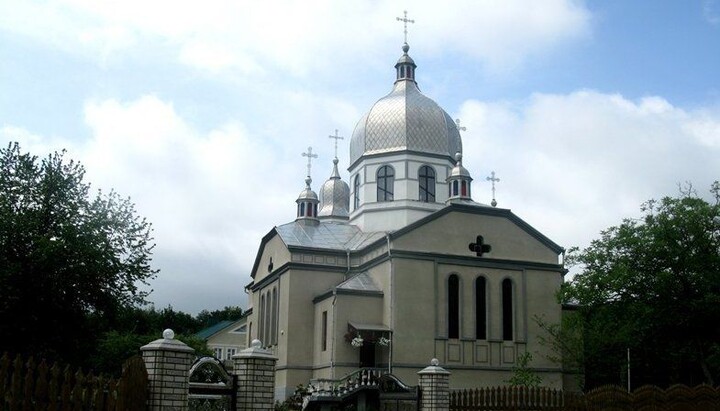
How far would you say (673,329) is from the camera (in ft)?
83.1

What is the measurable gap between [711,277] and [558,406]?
9.50 m

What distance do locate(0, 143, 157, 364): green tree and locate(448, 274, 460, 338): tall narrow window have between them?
12.2m

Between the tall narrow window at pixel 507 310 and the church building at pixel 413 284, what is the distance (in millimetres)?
44

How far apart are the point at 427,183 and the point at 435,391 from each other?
1863cm

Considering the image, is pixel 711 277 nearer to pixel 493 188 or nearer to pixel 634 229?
pixel 634 229

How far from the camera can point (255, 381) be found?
1179cm

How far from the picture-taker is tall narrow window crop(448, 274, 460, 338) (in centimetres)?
2878

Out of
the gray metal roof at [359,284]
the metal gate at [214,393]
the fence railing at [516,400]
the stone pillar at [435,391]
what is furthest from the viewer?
the gray metal roof at [359,284]

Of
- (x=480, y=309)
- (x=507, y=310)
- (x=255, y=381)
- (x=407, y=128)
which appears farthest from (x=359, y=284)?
(x=255, y=381)

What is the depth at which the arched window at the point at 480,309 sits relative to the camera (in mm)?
29062

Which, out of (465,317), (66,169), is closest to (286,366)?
(465,317)

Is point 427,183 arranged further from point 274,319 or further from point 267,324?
point 267,324

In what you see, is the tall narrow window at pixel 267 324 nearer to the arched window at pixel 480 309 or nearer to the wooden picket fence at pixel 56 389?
the arched window at pixel 480 309

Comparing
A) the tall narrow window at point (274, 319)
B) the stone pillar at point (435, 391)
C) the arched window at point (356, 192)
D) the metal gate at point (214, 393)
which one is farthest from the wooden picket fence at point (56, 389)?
the arched window at point (356, 192)
